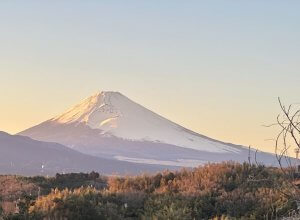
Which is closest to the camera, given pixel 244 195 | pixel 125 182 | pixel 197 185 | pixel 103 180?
pixel 244 195

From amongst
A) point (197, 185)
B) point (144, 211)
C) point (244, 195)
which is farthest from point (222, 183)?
point (144, 211)

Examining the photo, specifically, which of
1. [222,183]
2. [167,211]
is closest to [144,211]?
[167,211]

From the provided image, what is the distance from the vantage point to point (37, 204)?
48.4 feet

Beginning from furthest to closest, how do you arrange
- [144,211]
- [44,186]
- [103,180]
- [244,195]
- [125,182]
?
1. [103,180]
2. [44,186]
3. [125,182]
4. [244,195]
5. [144,211]

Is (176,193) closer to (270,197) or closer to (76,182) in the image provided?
(270,197)

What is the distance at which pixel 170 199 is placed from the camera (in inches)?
639

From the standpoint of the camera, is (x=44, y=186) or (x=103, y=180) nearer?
(x=44, y=186)

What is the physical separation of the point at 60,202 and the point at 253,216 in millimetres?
4240

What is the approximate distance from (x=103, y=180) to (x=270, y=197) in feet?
35.1

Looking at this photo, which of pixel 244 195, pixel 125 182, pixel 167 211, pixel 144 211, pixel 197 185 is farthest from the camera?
pixel 125 182

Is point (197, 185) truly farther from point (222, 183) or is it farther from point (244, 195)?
point (244, 195)

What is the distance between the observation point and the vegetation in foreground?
14.2 metres

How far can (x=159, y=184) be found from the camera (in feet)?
66.9

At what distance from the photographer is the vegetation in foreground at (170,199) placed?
14.2 m
